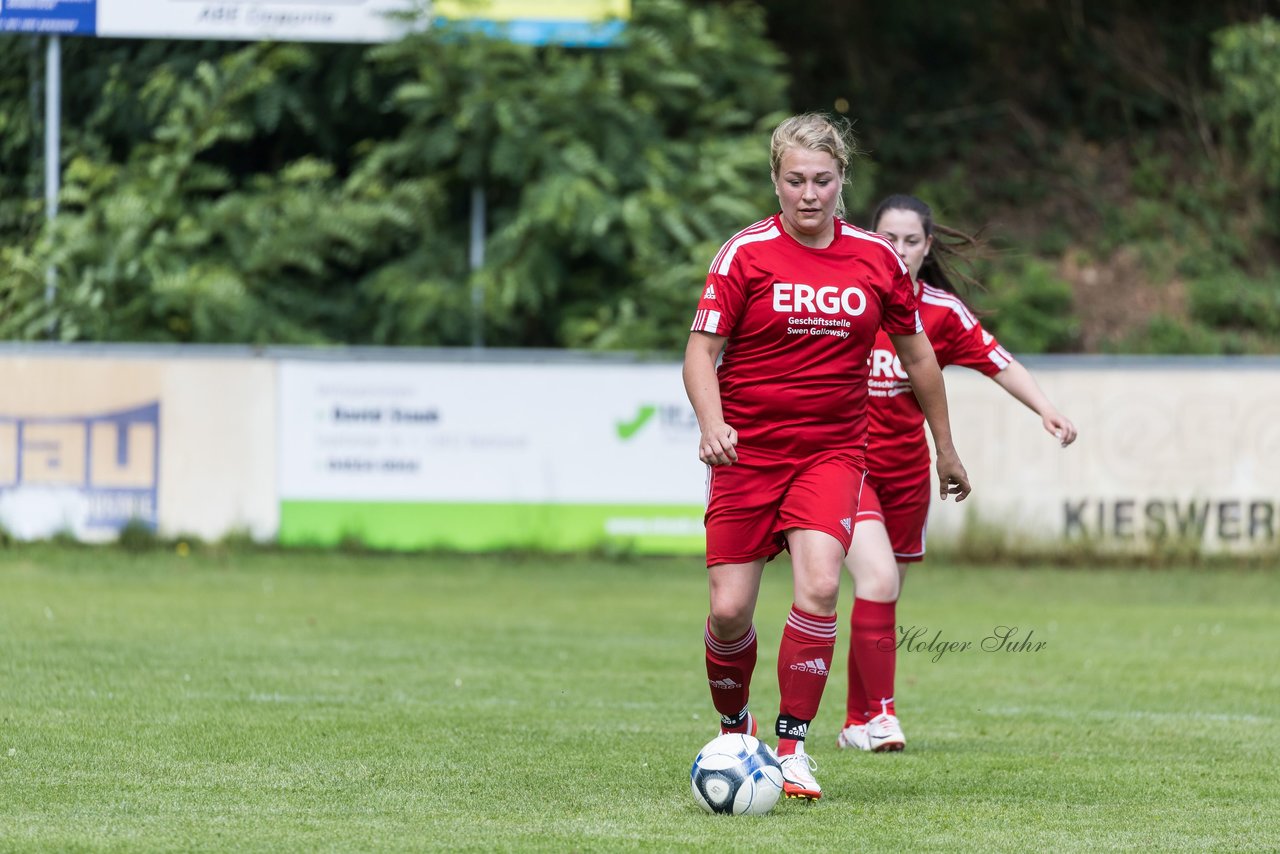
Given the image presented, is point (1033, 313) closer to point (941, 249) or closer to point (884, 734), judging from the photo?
point (941, 249)

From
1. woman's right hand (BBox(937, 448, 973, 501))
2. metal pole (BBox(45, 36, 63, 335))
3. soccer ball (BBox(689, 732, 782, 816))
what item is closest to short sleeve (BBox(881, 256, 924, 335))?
woman's right hand (BBox(937, 448, 973, 501))

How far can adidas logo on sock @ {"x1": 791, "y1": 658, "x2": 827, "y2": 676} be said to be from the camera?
19.2 feet

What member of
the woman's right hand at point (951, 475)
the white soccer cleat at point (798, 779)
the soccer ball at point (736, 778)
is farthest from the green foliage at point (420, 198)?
the soccer ball at point (736, 778)

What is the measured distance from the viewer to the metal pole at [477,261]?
66.8 ft

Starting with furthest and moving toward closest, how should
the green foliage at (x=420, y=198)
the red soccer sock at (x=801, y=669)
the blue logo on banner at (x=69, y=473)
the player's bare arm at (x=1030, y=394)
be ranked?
the green foliage at (x=420, y=198) → the blue logo on banner at (x=69, y=473) → the player's bare arm at (x=1030, y=394) → the red soccer sock at (x=801, y=669)

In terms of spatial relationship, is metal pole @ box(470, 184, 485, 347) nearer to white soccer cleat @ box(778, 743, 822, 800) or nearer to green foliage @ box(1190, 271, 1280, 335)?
green foliage @ box(1190, 271, 1280, 335)

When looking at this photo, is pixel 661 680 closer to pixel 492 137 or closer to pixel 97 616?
pixel 97 616

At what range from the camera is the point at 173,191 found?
2097 centimetres

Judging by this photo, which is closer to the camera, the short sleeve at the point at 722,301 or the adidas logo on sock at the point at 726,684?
the short sleeve at the point at 722,301

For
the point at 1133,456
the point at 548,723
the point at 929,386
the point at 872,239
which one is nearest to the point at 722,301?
the point at 872,239

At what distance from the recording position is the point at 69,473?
51.7ft

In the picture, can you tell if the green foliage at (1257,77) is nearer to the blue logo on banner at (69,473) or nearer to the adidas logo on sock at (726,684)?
the blue logo on banner at (69,473)

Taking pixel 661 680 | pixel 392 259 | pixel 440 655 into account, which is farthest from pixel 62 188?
pixel 661 680

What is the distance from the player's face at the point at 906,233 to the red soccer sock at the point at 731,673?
6.39 feet
